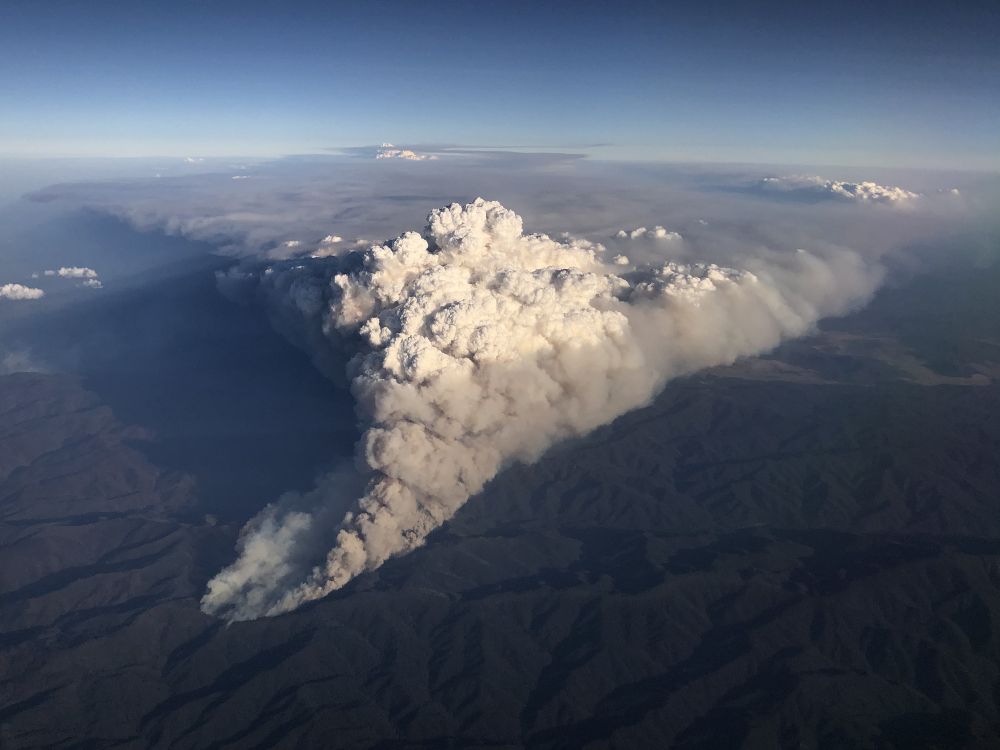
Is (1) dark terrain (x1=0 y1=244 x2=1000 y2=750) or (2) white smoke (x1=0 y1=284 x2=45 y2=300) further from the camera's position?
(2) white smoke (x1=0 y1=284 x2=45 y2=300)

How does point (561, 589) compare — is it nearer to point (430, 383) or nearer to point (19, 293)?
point (430, 383)

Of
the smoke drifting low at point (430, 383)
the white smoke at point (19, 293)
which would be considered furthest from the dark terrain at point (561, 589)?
the white smoke at point (19, 293)

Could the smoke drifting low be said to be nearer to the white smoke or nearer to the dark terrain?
the dark terrain

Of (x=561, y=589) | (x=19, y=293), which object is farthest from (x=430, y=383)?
(x=19, y=293)

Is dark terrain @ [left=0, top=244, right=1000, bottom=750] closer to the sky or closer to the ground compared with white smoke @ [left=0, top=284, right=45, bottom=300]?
closer to the ground

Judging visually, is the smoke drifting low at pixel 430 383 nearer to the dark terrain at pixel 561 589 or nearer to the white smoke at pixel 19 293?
the dark terrain at pixel 561 589

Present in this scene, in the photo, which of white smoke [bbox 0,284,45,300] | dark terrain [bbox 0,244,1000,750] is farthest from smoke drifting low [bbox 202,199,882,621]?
white smoke [bbox 0,284,45,300]
